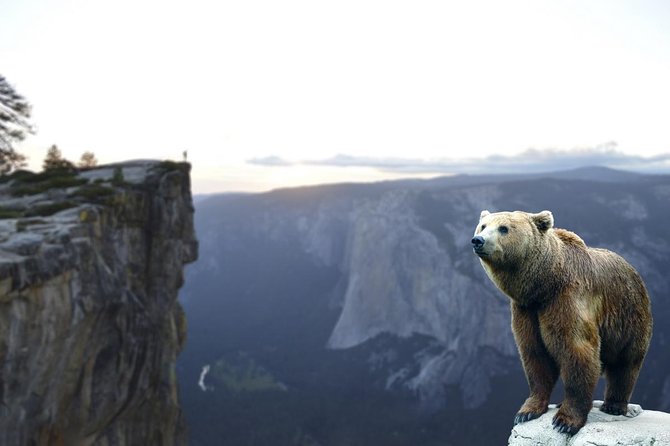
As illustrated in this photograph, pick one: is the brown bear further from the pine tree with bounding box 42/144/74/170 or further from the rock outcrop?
the pine tree with bounding box 42/144/74/170

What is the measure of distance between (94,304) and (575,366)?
44.4m

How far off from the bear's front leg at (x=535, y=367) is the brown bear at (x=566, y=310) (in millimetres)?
20

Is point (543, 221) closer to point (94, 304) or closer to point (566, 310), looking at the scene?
point (566, 310)

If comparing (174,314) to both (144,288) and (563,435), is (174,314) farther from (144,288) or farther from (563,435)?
(563,435)

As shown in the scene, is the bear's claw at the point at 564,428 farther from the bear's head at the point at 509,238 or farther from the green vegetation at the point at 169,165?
the green vegetation at the point at 169,165

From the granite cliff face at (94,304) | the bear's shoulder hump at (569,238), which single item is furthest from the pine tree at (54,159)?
the bear's shoulder hump at (569,238)

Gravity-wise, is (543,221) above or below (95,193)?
above

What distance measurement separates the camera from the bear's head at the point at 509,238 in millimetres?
10883

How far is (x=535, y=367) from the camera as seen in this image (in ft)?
39.6

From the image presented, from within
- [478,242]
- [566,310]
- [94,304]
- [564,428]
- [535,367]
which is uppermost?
[478,242]

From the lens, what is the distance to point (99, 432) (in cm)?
5209

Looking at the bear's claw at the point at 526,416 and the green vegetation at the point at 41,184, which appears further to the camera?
the green vegetation at the point at 41,184

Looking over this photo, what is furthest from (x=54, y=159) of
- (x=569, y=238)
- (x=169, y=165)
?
(x=569, y=238)

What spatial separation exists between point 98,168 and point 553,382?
67.3 meters
